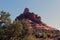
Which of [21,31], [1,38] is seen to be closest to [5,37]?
[1,38]

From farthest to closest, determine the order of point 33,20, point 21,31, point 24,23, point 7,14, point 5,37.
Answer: point 33,20 → point 7,14 → point 24,23 → point 21,31 → point 5,37

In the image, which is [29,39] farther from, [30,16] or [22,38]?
[30,16]

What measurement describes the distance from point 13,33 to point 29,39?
192 inches

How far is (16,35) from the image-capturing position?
4103 cm

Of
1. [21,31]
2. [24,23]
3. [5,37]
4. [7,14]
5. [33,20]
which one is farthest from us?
[33,20]

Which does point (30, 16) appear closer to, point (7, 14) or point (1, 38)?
point (7, 14)

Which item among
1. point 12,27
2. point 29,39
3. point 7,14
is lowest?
point 29,39

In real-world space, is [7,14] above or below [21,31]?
above

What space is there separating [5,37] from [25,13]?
9656cm

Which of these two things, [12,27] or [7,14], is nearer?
[12,27]

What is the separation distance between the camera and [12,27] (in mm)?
40688

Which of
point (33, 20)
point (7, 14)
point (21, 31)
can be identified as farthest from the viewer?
point (33, 20)

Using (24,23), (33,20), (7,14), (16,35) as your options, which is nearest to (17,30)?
(16,35)

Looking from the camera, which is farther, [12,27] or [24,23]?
[24,23]
